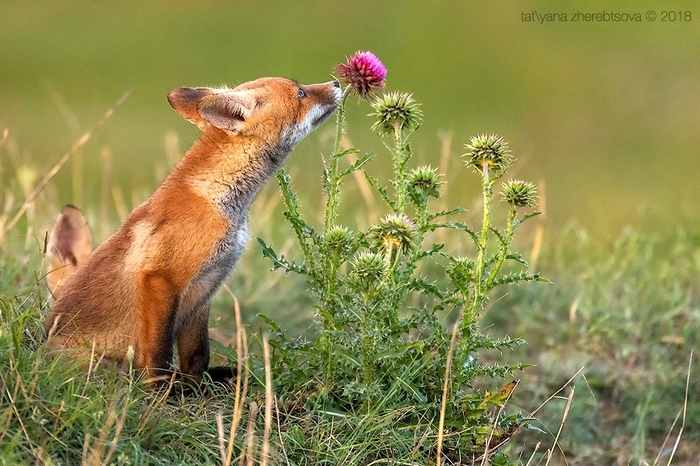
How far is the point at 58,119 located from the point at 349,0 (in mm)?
6426

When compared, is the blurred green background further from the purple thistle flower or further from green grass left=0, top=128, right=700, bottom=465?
the purple thistle flower

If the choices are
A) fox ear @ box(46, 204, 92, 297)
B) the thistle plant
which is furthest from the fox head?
fox ear @ box(46, 204, 92, 297)

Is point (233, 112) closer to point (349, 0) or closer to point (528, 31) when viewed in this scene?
point (528, 31)

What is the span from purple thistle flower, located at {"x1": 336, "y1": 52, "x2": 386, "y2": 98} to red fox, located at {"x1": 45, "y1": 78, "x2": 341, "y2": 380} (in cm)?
58

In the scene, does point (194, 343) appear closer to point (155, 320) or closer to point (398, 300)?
point (155, 320)

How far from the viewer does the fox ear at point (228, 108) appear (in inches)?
169

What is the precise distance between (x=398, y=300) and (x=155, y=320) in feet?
3.48

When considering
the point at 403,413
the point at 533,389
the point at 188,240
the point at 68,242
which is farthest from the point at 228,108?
the point at 533,389

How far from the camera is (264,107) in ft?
14.7

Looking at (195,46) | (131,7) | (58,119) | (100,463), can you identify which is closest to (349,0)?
(195,46)

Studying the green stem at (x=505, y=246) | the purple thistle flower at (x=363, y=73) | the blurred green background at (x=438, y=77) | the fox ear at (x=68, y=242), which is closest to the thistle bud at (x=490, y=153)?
the green stem at (x=505, y=246)

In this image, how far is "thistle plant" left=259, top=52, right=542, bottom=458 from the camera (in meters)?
3.77

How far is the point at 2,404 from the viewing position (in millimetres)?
3324

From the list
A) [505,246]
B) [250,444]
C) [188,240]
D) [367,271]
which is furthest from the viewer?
[188,240]
